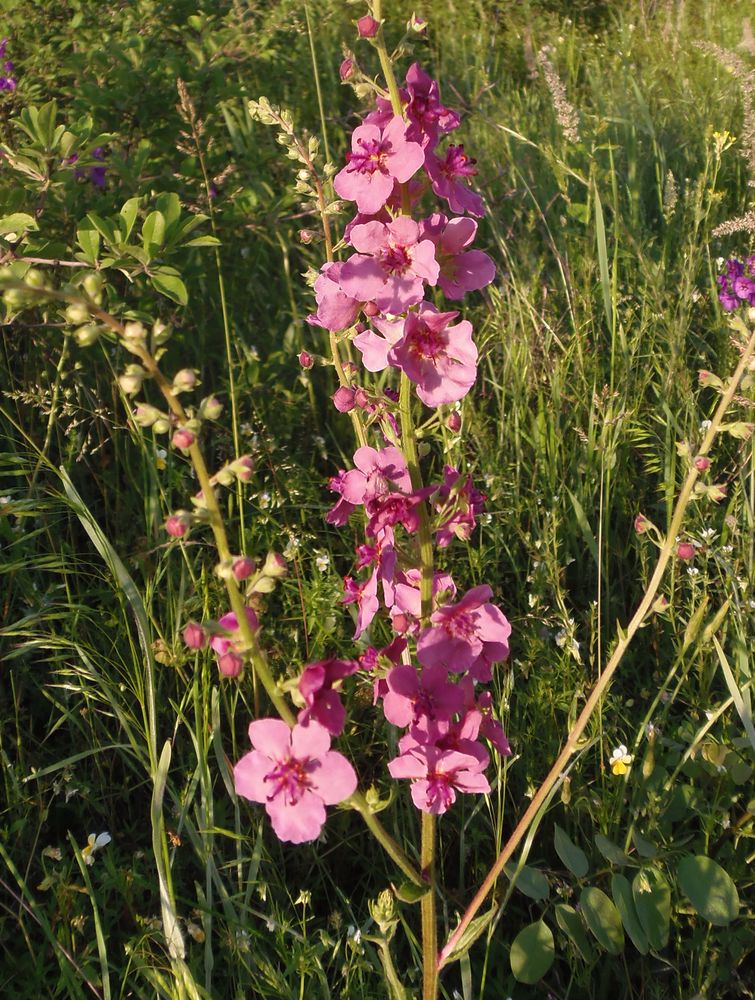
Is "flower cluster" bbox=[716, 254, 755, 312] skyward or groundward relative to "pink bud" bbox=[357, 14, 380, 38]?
groundward

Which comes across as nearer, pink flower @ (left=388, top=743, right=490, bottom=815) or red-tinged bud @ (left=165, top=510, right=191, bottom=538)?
red-tinged bud @ (left=165, top=510, right=191, bottom=538)

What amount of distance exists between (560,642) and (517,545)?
44cm

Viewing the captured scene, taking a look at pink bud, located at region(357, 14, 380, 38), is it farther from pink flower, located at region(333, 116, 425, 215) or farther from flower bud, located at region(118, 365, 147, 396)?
flower bud, located at region(118, 365, 147, 396)

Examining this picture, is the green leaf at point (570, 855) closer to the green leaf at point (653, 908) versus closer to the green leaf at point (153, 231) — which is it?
the green leaf at point (653, 908)

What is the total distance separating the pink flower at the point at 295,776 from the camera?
1097 millimetres

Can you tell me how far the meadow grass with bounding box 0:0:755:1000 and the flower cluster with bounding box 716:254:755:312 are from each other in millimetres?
88

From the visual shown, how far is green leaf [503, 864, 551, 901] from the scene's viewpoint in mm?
1572

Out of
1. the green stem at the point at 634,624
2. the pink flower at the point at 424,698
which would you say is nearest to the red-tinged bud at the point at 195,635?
the pink flower at the point at 424,698

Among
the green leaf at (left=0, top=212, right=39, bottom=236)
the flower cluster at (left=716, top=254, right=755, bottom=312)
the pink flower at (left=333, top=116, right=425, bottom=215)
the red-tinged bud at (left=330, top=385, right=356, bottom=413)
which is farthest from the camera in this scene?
the flower cluster at (left=716, top=254, right=755, bottom=312)

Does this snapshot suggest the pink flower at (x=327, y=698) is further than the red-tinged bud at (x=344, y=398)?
No

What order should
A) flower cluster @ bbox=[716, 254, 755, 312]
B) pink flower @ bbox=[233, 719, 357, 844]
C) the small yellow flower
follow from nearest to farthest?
pink flower @ bbox=[233, 719, 357, 844] → the small yellow flower → flower cluster @ bbox=[716, 254, 755, 312]

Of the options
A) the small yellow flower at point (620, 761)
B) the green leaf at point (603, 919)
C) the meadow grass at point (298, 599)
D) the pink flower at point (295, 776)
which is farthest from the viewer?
the small yellow flower at point (620, 761)

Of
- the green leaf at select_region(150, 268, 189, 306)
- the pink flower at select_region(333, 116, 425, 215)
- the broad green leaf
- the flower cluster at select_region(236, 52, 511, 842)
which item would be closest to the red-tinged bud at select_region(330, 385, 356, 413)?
the flower cluster at select_region(236, 52, 511, 842)

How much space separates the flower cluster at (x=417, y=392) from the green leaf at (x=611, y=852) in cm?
32
